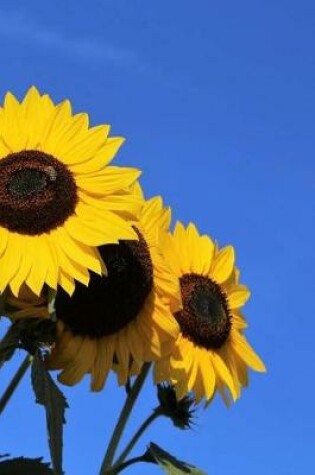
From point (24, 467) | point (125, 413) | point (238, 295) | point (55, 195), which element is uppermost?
point (238, 295)

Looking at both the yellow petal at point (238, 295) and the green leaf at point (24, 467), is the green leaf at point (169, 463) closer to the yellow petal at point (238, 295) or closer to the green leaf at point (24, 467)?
the green leaf at point (24, 467)

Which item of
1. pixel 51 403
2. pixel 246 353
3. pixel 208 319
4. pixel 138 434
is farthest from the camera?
pixel 246 353

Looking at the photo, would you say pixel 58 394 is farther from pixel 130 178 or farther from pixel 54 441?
pixel 130 178

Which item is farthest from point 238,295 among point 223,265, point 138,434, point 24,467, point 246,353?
point 24,467

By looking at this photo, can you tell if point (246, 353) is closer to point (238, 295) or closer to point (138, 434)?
point (238, 295)

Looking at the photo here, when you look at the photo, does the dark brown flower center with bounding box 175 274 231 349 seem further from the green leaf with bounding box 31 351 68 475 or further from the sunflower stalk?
the green leaf with bounding box 31 351 68 475

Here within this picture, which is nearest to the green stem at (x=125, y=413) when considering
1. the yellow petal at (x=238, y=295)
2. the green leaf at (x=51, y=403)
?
the green leaf at (x=51, y=403)
